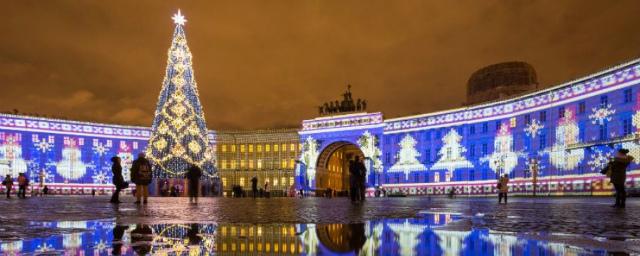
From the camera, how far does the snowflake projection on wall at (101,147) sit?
75.0 metres

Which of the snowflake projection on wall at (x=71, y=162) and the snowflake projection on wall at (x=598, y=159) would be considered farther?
the snowflake projection on wall at (x=71, y=162)

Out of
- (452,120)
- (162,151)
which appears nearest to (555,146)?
(452,120)

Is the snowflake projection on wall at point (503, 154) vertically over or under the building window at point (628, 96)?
under

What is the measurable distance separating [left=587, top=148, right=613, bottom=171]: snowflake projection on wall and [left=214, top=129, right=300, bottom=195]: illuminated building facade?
46.7 meters

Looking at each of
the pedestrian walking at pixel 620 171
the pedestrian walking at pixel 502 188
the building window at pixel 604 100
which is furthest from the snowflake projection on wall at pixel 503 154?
the pedestrian walking at pixel 620 171

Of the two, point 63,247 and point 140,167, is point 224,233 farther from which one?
point 140,167

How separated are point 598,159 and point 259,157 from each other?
52948 mm

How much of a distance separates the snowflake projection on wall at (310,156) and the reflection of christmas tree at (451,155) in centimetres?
1878

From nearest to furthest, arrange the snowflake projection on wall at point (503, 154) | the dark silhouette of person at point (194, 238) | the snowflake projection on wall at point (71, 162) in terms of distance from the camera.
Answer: the dark silhouette of person at point (194, 238), the snowflake projection on wall at point (503, 154), the snowflake projection on wall at point (71, 162)

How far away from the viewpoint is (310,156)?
7838 cm

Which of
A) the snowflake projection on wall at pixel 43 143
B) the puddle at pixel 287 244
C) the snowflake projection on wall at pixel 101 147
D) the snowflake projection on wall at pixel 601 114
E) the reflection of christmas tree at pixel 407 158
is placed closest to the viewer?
the puddle at pixel 287 244

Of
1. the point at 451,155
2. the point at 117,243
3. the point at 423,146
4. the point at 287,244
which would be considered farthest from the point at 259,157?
the point at 287,244

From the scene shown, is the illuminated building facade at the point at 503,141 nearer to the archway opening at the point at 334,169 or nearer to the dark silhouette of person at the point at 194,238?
the archway opening at the point at 334,169

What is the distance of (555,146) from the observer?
49.7 metres
